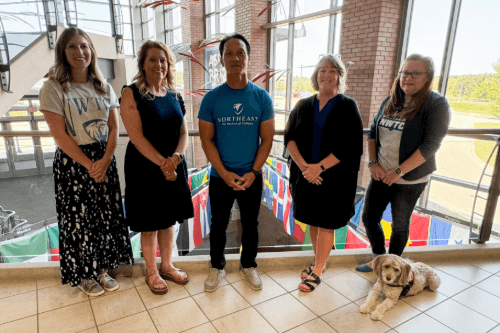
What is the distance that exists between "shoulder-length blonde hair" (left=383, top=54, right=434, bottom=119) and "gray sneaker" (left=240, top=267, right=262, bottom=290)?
1.33 meters

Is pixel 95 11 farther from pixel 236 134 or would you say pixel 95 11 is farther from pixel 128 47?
pixel 236 134

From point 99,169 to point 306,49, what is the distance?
612cm

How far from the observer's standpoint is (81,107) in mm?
1705

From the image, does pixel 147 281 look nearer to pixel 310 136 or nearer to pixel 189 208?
pixel 189 208

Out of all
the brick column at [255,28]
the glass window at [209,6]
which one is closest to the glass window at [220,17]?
the glass window at [209,6]

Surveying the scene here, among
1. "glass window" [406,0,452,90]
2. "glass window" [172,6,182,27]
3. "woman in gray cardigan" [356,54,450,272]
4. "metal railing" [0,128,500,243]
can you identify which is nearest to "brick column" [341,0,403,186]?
"glass window" [406,0,452,90]

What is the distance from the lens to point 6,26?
402cm

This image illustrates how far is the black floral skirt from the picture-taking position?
1.75m

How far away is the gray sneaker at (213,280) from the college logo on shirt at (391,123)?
142 centimetres

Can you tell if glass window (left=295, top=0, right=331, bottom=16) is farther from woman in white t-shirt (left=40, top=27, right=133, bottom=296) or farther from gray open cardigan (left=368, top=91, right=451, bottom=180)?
woman in white t-shirt (left=40, top=27, right=133, bottom=296)

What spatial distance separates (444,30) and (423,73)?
3.56 meters

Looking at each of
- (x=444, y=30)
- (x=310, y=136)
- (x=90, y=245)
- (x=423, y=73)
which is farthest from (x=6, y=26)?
(x=444, y=30)

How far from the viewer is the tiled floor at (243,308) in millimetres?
1690

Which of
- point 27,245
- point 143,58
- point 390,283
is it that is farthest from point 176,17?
point 390,283
